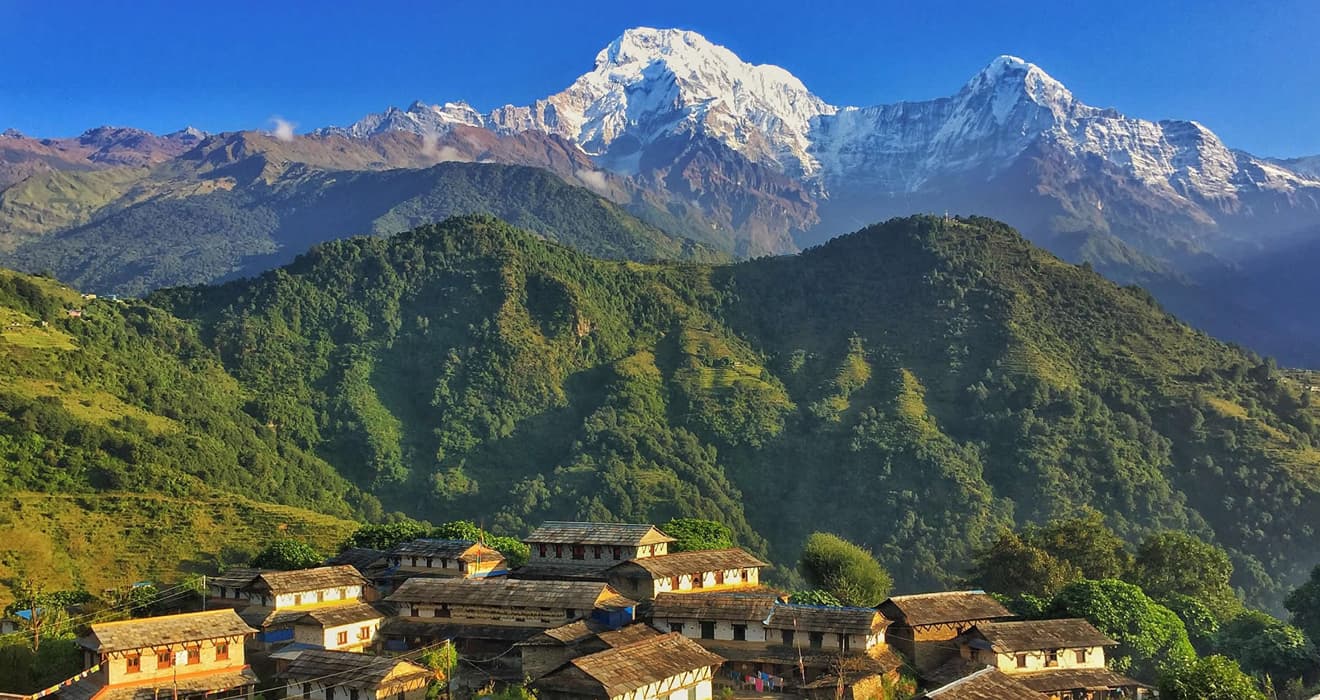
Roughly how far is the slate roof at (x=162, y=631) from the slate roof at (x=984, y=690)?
104 ft

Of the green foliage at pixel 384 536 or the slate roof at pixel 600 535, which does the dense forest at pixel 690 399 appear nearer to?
the green foliage at pixel 384 536

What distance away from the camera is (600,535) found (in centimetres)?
6281

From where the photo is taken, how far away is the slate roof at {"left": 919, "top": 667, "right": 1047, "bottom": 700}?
114 feet

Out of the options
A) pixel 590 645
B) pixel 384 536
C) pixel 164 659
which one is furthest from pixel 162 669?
pixel 384 536

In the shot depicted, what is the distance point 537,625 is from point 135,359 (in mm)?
105226

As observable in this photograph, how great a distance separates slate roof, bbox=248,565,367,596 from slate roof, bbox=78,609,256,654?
6.94 meters

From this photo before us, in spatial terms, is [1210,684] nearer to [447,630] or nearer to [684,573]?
[684,573]

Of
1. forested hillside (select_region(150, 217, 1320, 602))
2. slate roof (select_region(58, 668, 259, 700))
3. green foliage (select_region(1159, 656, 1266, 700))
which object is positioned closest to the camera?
green foliage (select_region(1159, 656, 1266, 700))

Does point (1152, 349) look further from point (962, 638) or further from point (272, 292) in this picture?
point (272, 292)

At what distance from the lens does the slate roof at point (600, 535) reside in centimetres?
6153

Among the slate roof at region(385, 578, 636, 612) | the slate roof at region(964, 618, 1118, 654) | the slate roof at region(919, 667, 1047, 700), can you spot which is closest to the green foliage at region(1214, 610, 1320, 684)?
the slate roof at region(964, 618, 1118, 654)

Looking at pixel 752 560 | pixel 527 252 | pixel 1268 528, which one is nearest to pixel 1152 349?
pixel 1268 528

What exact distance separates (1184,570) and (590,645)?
47947mm

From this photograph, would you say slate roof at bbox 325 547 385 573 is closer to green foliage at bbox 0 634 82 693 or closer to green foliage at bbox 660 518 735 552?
green foliage at bbox 660 518 735 552
